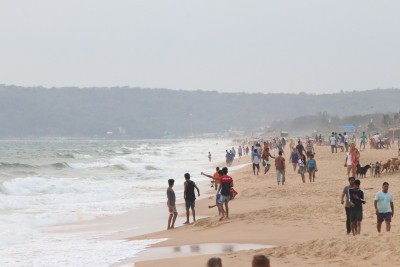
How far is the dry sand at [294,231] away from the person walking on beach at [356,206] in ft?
0.87

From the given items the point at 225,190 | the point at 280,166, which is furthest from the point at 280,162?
the point at 225,190

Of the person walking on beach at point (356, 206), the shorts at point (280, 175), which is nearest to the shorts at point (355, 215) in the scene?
the person walking on beach at point (356, 206)

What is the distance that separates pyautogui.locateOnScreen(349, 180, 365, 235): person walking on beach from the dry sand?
265 millimetres

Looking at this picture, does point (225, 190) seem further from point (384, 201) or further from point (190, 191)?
point (384, 201)

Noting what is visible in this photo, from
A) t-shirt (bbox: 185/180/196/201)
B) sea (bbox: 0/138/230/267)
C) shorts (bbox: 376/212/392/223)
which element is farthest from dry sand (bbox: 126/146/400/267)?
sea (bbox: 0/138/230/267)

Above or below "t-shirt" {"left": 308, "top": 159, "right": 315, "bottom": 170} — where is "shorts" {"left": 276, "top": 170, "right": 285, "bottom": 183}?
below

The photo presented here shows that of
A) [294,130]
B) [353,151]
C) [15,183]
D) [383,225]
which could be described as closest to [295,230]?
[383,225]

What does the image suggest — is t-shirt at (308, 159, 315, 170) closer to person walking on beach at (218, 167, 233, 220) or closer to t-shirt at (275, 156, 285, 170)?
t-shirt at (275, 156, 285, 170)

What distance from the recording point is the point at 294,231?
12.9 metres

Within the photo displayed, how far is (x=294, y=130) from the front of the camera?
194375 millimetres

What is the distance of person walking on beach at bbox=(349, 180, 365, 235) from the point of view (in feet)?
37.5

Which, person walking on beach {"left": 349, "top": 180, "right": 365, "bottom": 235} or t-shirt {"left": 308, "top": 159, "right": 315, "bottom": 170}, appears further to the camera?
t-shirt {"left": 308, "top": 159, "right": 315, "bottom": 170}

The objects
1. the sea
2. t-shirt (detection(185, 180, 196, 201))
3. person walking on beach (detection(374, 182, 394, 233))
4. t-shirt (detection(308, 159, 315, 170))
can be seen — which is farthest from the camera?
t-shirt (detection(308, 159, 315, 170))

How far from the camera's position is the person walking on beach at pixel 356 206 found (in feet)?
37.5
